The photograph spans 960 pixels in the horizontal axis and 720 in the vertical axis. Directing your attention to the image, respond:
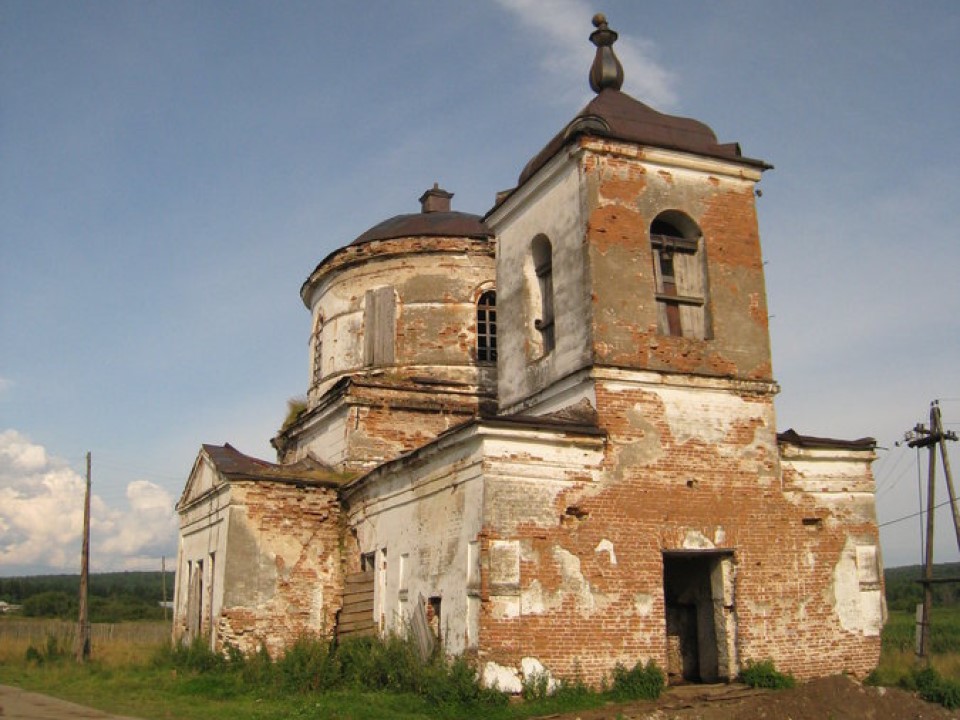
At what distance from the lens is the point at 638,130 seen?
12555 millimetres

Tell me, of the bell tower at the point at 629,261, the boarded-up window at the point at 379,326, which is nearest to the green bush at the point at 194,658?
the bell tower at the point at 629,261

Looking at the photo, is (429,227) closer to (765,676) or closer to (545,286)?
(545,286)

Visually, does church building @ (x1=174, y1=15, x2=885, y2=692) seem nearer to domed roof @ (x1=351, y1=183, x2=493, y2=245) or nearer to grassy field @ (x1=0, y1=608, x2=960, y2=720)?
grassy field @ (x1=0, y1=608, x2=960, y2=720)

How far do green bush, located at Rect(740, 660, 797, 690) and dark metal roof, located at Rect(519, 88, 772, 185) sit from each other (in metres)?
6.78

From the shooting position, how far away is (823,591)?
456 inches

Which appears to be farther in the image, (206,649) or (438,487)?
(206,649)

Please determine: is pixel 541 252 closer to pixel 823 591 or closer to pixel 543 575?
pixel 543 575

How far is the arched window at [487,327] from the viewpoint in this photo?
1748 centimetres

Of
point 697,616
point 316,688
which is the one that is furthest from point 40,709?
point 697,616

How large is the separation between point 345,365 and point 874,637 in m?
10.6

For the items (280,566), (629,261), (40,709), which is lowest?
(40,709)

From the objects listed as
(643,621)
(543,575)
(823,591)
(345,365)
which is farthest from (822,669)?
(345,365)

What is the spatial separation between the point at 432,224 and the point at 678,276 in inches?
288

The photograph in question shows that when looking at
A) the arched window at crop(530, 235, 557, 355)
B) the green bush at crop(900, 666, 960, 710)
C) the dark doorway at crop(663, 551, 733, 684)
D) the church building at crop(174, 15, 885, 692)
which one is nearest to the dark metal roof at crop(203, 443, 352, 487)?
the church building at crop(174, 15, 885, 692)
